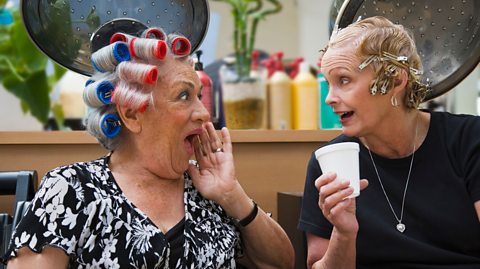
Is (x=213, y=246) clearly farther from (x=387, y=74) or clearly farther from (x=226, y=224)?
(x=387, y=74)

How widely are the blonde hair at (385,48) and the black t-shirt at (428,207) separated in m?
0.11

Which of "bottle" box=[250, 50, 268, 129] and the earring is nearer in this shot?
the earring

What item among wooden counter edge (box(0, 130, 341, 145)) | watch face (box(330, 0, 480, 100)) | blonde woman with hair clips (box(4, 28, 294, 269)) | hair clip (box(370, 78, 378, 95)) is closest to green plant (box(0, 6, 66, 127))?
wooden counter edge (box(0, 130, 341, 145))

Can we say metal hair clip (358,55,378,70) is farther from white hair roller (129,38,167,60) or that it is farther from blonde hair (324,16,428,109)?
white hair roller (129,38,167,60)

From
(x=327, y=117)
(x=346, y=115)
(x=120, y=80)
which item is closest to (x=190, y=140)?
(x=120, y=80)

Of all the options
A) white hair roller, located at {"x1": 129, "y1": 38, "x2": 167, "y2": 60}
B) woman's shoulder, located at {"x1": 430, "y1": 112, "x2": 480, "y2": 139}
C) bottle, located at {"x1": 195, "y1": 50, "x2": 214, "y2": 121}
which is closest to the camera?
white hair roller, located at {"x1": 129, "y1": 38, "x2": 167, "y2": 60}

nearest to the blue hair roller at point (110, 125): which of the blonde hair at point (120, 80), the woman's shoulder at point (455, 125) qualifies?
the blonde hair at point (120, 80)

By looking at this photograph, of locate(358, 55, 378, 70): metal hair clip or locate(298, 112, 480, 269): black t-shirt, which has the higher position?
locate(358, 55, 378, 70): metal hair clip

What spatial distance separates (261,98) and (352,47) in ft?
2.35

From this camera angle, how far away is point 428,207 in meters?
1.61

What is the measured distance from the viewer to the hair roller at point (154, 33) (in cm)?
159

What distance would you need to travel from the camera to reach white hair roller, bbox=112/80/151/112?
5.01 ft

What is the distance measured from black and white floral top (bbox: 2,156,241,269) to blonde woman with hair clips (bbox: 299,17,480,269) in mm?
280

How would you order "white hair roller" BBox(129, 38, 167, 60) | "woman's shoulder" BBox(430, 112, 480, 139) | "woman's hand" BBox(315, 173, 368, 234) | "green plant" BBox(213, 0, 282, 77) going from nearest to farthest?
"woman's hand" BBox(315, 173, 368, 234) < "white hair roller" BBox(129, 38, 167, 60) < "woman's shoulder" BBox(430, 112, 480, 139) < "green plant" BBox(213, 0, 282, 77)
